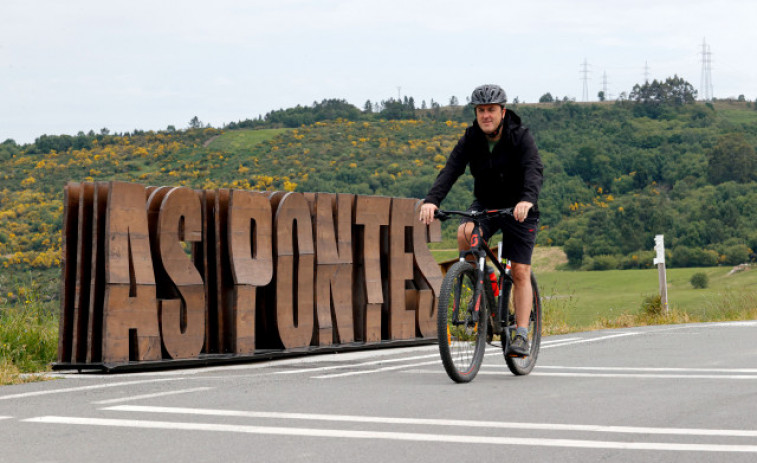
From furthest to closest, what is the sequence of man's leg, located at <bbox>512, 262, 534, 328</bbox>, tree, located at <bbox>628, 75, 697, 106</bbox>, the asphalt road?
tree, located at <bbox>628, 75, 697, 106</bbox> < man's leg, located at <bbox>512, 262, 534, 328</bbox> < the asphalt road

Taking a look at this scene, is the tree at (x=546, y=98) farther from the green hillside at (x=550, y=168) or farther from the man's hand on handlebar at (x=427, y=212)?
the man's hand on handlebar at (x=427, y=212)

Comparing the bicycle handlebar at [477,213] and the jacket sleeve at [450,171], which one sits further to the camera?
the jacket sleeve at [450,171]

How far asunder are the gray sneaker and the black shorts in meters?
0.59

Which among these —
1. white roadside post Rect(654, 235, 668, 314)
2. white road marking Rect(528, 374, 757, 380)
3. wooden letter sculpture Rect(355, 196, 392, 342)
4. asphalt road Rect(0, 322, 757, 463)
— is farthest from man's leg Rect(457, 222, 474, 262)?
white roadside post Rect(654, 235, 668, 314)

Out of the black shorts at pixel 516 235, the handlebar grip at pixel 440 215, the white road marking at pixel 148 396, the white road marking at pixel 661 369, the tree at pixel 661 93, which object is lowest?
the white road marking at pixel 661 369

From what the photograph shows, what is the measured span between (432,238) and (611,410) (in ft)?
24.4

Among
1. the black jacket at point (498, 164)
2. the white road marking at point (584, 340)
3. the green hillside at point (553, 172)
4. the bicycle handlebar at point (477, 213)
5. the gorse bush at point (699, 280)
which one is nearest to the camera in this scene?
the bicycle handlebar at point (477, 213)

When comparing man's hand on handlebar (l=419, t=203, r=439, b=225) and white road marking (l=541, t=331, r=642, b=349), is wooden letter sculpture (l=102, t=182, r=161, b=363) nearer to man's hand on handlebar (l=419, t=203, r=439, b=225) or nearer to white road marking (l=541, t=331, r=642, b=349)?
man's hand on handlebar (l=419, t=203, r=439, b=225)

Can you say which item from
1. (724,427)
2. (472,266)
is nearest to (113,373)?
(472,266)

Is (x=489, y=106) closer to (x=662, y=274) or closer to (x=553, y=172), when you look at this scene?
(x=662, y=274)

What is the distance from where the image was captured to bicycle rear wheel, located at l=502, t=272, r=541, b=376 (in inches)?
323

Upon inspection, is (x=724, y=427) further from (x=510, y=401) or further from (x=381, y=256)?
(x=381, y=256)

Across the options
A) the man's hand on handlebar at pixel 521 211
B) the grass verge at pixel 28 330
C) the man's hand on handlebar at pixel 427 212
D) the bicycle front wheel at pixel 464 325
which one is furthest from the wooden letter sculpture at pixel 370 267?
the man's hand on handlebar at pixel 521 211

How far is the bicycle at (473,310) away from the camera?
7539 mm
